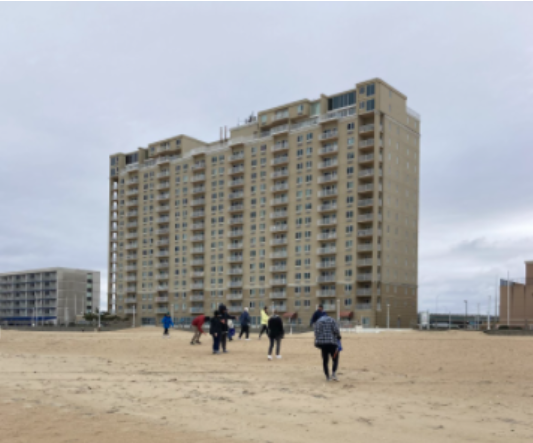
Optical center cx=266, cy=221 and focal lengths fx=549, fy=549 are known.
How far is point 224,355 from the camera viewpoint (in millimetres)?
19922

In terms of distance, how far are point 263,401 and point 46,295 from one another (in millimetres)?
143897

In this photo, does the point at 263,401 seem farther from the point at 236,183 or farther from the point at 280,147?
the point at 236,183

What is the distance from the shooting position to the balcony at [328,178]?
82312 millimetres

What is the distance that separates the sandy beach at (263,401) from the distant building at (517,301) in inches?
1858

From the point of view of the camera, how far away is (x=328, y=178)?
3280 inches

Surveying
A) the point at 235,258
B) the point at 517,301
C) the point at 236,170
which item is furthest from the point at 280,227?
the point at 517,301

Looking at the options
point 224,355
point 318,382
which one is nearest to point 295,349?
point 224,355

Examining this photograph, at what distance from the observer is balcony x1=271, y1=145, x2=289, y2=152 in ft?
288

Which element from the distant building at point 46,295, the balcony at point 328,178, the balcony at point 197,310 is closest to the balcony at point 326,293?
the balcony at point 328,178

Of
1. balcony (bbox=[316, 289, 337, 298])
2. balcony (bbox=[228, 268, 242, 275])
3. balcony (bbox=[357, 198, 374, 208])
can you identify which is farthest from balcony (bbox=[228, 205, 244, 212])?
balcony (bbox=[357, 198, 374, 208])

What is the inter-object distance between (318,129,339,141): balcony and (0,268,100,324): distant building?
83.6 meters

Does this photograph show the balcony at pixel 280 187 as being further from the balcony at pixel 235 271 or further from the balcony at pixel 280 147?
the balcony at pixel 235 271

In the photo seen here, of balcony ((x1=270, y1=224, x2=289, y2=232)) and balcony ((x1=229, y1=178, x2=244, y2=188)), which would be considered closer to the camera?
balcony ((x1=270, y1=224, x2=289, y2=232))

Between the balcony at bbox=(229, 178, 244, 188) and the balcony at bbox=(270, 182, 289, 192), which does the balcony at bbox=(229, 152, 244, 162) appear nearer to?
the balcony at bbox=(229, 178, 244, 188)
